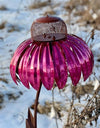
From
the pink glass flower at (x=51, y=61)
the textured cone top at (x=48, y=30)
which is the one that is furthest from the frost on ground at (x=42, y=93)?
the pink glass flower at (x=51, y=61)

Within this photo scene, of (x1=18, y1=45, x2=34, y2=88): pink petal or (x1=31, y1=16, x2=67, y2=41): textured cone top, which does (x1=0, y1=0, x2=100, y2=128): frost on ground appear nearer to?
(x1=31, y1=16, x2=67, y2=41): textured cone top

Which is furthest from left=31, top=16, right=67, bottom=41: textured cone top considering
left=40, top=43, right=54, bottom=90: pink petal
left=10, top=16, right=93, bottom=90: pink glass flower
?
left=40, top=43, right=54, bottom=90: pink petal

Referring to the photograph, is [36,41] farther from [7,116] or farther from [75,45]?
[7,116]

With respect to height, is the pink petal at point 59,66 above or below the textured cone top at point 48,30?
below

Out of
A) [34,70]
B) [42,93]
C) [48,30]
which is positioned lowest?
[42,93]

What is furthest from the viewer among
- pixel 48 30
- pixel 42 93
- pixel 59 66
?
pixel 42 93

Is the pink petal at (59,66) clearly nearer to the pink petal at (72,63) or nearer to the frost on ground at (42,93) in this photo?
the pink petal at (72,63)

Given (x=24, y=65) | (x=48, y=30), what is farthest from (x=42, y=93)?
(x=24, y=65)

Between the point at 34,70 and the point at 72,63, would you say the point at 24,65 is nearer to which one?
the point at 34,70

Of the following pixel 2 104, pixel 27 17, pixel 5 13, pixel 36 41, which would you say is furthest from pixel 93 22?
pixel 36 41

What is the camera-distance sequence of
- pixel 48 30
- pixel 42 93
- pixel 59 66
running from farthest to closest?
1. pixel 42 93
2. pixel 48 30
3. pixel 59 66
